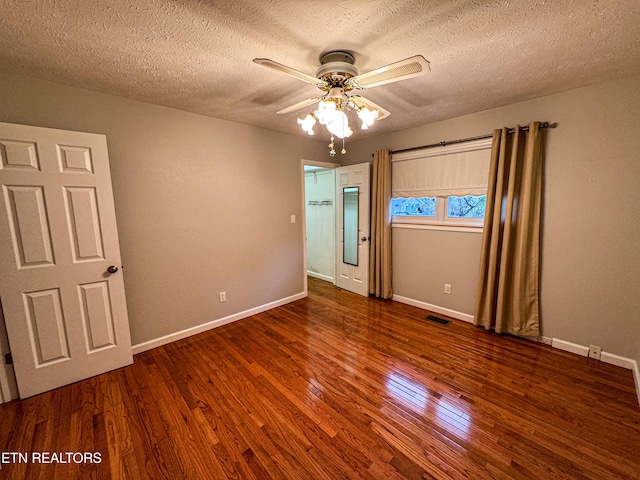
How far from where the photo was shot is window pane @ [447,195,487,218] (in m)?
3.04

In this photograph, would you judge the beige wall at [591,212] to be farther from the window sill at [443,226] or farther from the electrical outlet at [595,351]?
the window sill at [443,226]

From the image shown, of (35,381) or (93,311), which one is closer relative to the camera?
(35,381)

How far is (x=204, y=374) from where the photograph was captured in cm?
227

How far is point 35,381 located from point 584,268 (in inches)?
188

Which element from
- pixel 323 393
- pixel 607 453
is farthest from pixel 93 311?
pixel 607 453

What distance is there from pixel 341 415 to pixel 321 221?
3570mm

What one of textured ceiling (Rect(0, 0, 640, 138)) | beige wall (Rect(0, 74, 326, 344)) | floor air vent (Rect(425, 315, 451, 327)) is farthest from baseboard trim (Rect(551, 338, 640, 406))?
beige wall (Rect(0, 74, 326, 344))

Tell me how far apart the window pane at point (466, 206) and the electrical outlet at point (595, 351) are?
1558 millimetres

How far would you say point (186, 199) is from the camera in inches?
110

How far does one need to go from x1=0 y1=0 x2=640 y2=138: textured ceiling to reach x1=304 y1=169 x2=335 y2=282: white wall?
8.00 ft

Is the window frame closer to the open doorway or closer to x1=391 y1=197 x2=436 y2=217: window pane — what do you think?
x1=391 y1=197 x2=436 y2=217: window pane

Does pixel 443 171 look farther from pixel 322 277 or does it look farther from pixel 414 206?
pixel 322 277

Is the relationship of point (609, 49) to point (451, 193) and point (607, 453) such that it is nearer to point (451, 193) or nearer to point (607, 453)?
point (451, 193)

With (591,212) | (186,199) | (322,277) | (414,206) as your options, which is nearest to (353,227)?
(414,206)
